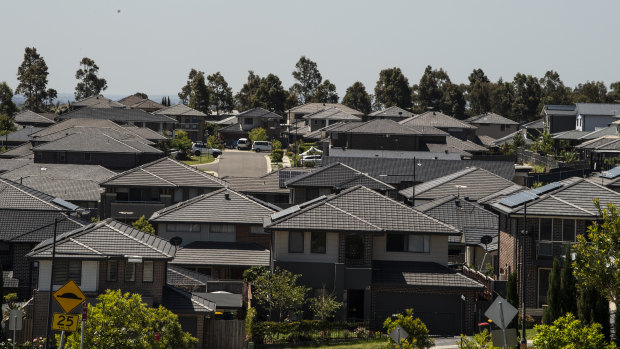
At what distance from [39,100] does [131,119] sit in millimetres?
44858

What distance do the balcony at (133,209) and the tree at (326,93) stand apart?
11803cm

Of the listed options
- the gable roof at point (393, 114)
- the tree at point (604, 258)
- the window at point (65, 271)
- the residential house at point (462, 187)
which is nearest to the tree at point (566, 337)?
the tree at point (604, 258)

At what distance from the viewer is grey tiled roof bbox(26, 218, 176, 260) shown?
4084cm

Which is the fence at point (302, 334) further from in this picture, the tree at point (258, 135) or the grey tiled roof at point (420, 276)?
the tree at point (258, 135)

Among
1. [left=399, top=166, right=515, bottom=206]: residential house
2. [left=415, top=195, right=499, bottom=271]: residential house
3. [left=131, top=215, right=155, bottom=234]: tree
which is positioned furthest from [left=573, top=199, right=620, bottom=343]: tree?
[left=399, top=166, right=515, bottom=206]: residential house

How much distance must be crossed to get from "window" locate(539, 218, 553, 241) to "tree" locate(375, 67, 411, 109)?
125 metres

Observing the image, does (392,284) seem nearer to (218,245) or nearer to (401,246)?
(401,246)

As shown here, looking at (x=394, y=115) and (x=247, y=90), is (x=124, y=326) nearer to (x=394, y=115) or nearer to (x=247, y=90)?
(x=394, y=115)

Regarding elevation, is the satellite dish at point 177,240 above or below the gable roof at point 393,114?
below

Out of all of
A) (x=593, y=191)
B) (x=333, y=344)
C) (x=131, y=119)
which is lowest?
(x=333, y=344)

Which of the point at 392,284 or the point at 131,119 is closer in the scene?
the point at 392,284

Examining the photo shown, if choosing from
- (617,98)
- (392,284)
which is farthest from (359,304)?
(617,98)

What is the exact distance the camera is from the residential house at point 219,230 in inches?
2158

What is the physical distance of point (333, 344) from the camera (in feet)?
136
